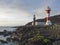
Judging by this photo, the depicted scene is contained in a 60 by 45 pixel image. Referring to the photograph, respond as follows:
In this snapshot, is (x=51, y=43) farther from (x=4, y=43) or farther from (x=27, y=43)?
(x=4, y=43)

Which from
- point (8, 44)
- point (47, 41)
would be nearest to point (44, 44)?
point (47, 41)

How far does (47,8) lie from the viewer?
191ft

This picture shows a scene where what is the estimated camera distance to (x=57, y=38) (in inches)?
1439

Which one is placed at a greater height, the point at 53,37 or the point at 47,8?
the point at 47,8

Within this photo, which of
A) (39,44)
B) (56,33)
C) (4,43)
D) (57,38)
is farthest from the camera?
(4,43)

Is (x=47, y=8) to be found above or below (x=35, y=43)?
above

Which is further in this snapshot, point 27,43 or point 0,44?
point 0,44

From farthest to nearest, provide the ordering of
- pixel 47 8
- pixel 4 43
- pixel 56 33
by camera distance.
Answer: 1. pixel 47 8
2. pixel 4 43
3. pixel 56 33

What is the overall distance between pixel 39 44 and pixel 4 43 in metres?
12.1

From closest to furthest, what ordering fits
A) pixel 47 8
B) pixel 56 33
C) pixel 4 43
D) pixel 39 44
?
pixel 39 44 < pixel 56 33 < pixel 4 43 < pixel 47 8

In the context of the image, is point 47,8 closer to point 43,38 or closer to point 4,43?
point 4,43

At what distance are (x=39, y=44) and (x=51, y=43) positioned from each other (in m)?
1.90

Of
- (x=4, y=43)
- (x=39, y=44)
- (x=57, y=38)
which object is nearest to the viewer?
(x=39, y=44)

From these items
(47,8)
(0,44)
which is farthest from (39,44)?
(47,8)
